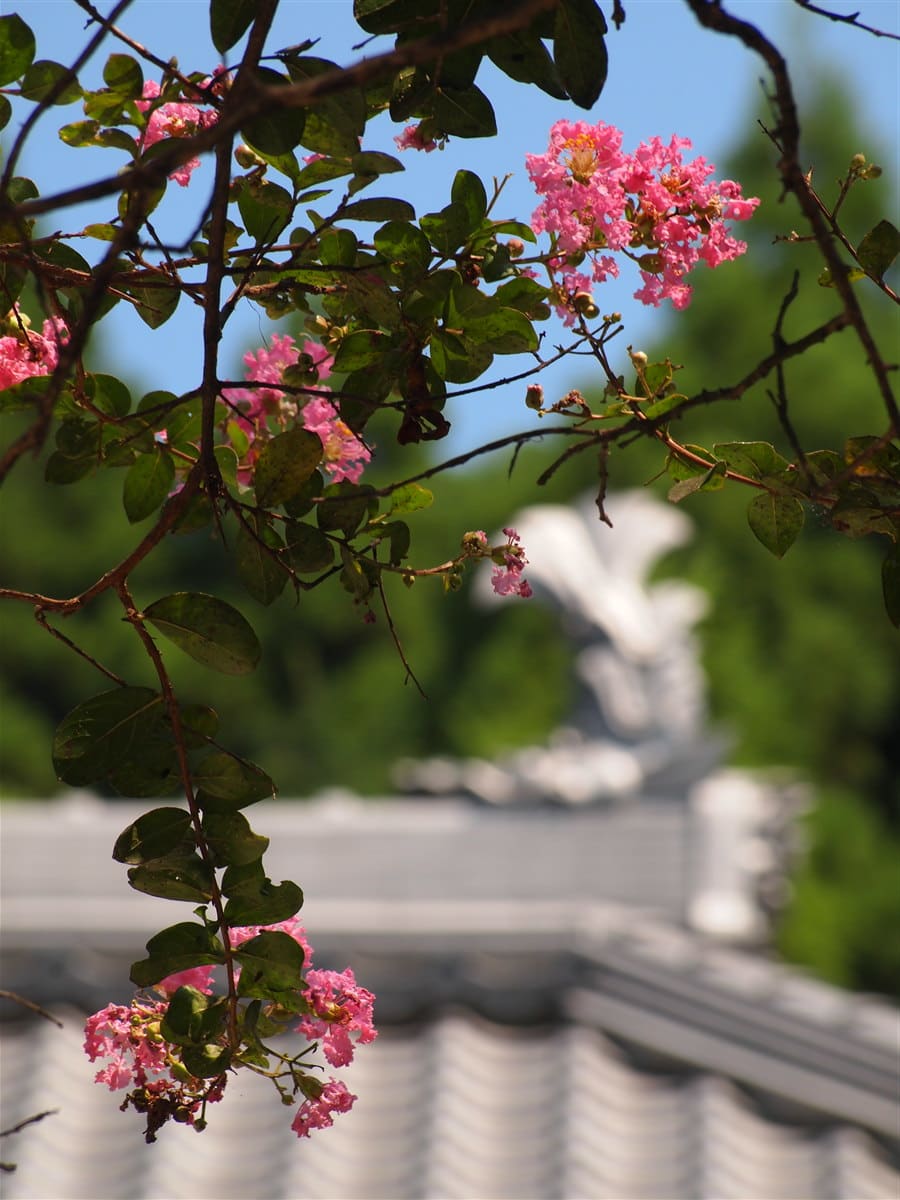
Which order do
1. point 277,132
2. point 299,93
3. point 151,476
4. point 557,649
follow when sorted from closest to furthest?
point 299,93 → point 277,132 → point 151,476 → point 557,649

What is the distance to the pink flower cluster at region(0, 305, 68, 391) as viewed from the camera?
790 millimetres

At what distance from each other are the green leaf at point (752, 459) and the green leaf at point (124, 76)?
311 mm

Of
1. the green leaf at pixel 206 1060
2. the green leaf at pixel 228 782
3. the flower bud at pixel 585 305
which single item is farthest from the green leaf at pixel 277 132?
the green leaf at pixel 206 1060

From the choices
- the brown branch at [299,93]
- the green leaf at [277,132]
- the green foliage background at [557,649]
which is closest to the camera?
the brown branch at [299,93]

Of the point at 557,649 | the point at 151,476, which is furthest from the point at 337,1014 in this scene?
the point at 557,649

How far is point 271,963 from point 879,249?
1.46 feet

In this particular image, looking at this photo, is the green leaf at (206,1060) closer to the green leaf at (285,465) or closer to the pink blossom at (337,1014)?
the pink blossom at (337,1014)

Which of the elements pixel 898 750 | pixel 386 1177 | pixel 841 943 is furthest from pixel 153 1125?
pixel 898 750

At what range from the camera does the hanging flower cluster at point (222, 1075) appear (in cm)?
73

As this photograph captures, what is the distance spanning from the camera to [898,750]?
11914 mm

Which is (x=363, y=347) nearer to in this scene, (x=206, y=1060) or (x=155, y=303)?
(x=155, y=303)

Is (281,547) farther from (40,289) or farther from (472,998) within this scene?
(472,998)

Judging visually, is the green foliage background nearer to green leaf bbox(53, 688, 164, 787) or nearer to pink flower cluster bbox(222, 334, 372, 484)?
pink flower cluster bbox(222, 334, 372, 484)

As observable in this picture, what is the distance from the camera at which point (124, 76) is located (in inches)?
29.7
